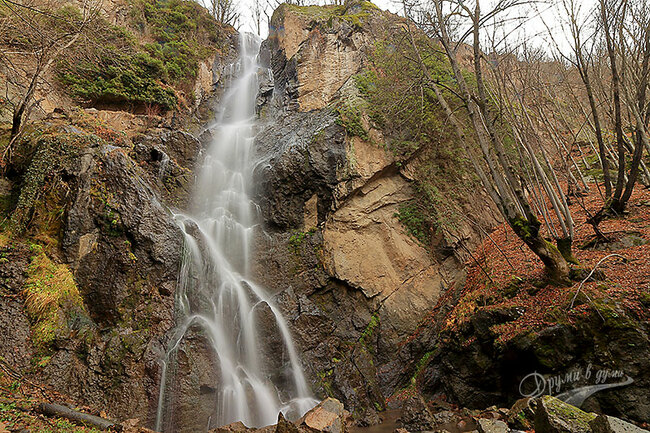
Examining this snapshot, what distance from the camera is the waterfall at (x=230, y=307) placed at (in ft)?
23.1

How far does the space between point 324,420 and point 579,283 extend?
17.1 ft

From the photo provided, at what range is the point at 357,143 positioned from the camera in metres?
11.5

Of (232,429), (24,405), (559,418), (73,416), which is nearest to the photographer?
(559,418)

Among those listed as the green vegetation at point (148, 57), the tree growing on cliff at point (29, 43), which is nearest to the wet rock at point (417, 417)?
the tree growing on cliff at point (29, 43)

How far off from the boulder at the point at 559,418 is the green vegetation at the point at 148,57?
1255 cm

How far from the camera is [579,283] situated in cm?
552

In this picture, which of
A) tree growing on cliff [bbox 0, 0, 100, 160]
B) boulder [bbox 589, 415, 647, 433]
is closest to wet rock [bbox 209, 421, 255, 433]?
boulder [bbox 589, 415, 647, 433]

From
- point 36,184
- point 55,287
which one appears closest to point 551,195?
point 55,287

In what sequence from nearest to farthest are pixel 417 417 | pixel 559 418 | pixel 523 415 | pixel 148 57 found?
pixel 559 418 → pixel 523 415 → pixel 417 417 → pixel 148 57

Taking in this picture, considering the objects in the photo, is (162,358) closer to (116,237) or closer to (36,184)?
(116,237)

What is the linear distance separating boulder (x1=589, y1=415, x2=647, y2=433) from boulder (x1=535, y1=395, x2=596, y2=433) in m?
0.24

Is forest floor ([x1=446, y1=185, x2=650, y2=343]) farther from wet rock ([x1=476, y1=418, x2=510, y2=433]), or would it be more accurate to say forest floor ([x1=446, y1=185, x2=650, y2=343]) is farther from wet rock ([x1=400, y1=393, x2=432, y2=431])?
wet rock ([x1=400, y1=393, x2=432, y2=431])

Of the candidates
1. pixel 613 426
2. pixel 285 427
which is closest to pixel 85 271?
pixel 285 427

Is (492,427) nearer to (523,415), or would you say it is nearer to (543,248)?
(523,415)
